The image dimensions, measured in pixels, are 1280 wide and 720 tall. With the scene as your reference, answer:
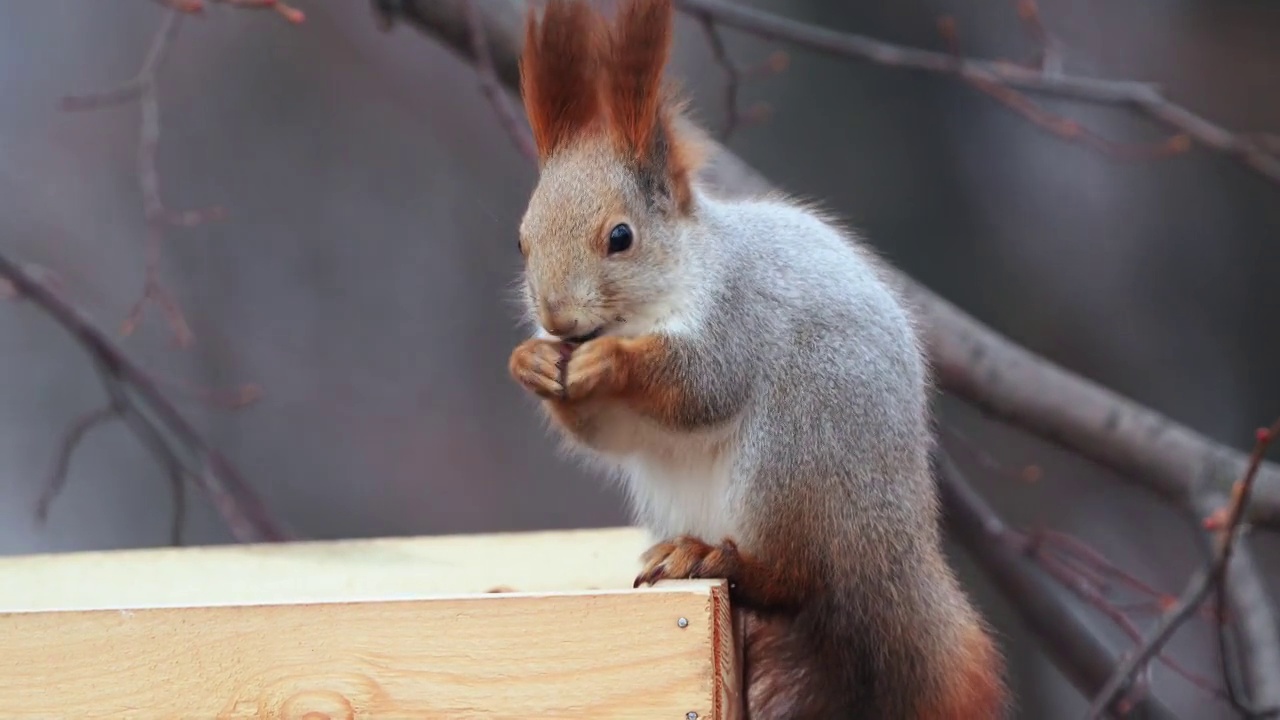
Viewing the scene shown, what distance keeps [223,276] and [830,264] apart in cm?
247

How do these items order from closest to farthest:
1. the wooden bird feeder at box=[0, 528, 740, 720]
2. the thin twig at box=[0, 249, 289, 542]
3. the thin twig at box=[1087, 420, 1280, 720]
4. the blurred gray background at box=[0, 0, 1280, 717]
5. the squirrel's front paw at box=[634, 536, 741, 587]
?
the wooden bird feeder at box=[0, 528, 740, 720], the squirrel's front paw at box=[634, 536, 741, 587], the thin twig at box=[1087, 420, 1280, 720], the thin twig at box=[0, 249, 289, 542], the blurred gray background at box=[0, 0, 1280, 717]

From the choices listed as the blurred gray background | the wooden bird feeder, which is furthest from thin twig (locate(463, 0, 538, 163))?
the blurred gray background

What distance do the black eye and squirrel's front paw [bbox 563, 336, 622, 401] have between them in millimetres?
84

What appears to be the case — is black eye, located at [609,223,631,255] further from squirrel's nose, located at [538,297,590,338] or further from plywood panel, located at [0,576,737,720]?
plywood panel, located at [0,576,737,720]

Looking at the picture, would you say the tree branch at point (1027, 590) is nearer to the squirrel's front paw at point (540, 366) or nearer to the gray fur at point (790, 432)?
the gray fur at point (790, 432)

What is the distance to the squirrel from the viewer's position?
1226 mm

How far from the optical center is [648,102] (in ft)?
4.18

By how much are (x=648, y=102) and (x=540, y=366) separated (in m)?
0.25

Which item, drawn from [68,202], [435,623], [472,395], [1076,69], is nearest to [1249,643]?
[435,623]

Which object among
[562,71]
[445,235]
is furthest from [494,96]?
[445,235]

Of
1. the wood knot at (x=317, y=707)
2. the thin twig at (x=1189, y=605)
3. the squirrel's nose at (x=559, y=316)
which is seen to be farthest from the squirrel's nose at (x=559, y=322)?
the thin twig at (x=1189, y=605)

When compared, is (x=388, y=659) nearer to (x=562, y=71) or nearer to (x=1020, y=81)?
(x=562, y=71)

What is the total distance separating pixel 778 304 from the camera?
1.28 m

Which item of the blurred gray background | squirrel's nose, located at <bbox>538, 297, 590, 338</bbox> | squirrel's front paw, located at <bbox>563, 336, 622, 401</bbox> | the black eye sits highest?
the black eye
